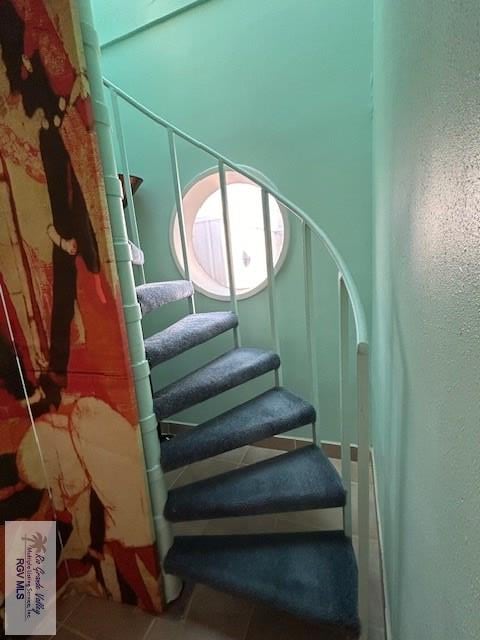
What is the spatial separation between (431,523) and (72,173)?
136 centimetres

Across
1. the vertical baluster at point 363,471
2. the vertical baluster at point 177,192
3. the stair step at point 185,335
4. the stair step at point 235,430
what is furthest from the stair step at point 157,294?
the vertical baluster at point 363,471

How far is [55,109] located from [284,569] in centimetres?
179

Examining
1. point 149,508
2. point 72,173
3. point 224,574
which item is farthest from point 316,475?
point 72,173

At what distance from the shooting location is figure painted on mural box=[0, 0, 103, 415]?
1.04 meters

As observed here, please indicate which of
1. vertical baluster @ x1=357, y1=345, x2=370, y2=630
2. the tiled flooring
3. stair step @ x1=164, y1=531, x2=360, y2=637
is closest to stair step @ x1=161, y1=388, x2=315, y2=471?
stair step @ x1=164, y1=531, x2=360, y2=637

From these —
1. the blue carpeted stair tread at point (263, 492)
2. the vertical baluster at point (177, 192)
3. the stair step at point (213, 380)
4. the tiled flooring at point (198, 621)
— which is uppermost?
the vertical baluster at point (177, 192)

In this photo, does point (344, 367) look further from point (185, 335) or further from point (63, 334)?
point (63, 334)

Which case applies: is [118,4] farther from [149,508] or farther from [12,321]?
[149,508]

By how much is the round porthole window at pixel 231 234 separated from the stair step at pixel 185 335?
1.31 feet

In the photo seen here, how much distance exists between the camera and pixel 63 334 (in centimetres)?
127

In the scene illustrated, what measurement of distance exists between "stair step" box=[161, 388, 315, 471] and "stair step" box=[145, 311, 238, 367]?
→ 0.36 meters

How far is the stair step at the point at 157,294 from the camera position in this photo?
1439 mm

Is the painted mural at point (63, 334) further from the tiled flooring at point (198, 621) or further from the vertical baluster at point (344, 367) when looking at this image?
the vertical baluster at point (344, 367)

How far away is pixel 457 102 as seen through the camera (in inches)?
17.4
